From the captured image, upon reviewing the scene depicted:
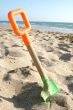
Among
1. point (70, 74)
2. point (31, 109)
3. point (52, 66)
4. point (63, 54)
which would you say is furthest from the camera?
point (63, 54)

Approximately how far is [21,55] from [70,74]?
1021 mm

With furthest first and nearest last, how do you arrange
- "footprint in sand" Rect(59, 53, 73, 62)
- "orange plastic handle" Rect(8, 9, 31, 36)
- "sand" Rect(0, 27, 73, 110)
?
"footprint in sand" Rect(59, 53, 73, 62)
"sand" Rect(0, 27, 73, 110)
"orange plastic handle" Rect(8, 9, 31, 36)

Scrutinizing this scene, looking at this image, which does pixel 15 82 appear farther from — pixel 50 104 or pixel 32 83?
pixel 50 104

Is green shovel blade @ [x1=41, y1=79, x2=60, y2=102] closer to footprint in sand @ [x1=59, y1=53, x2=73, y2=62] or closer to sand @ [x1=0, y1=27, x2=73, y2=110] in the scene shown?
sand @ [x1=0, y1=27, x2=73, y2=110]

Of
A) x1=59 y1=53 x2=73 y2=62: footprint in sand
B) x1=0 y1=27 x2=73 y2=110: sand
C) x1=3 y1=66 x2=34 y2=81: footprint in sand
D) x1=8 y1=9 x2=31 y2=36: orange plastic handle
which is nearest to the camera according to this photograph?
x1=8 y1=9 x2=31 y2=36: orange plastic handle

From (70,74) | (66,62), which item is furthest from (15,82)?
(66,62)

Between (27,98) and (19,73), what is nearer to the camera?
(27,98)

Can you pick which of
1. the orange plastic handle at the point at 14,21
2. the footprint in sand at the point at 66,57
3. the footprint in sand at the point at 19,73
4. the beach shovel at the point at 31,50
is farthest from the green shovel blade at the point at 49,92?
the footprint in sand at the point at 66,57

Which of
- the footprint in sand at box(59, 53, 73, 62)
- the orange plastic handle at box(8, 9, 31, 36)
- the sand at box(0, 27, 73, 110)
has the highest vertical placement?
the orange plastic handle at box(8, 9, 31, 36)

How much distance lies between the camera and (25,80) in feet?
8.81

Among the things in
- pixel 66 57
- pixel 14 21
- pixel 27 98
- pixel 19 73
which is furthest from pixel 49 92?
pixel 66 57

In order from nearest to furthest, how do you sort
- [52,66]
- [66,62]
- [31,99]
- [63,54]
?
[31,99] < [52,66] < [66,62] < [63,54]

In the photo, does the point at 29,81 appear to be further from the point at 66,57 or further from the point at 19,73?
the point at 66,57

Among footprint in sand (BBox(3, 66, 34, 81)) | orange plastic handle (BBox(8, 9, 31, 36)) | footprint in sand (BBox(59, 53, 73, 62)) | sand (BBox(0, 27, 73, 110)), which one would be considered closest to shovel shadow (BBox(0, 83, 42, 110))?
sand (BBox(0, 27, 73, 110))
